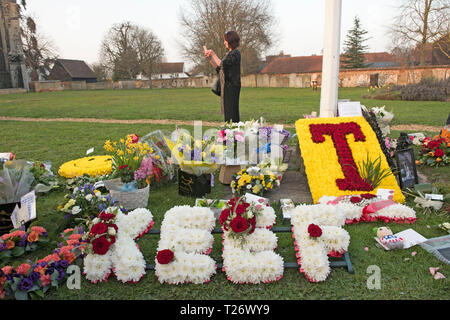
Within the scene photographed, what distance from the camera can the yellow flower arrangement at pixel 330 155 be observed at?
4430 millimetres

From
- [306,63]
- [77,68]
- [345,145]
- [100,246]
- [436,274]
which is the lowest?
[436,274]

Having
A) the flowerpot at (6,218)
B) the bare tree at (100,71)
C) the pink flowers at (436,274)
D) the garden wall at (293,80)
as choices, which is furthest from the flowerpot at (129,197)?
the bare tree at (100,71)

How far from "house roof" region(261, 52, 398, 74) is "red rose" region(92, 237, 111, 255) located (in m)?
50.7

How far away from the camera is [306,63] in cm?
5184

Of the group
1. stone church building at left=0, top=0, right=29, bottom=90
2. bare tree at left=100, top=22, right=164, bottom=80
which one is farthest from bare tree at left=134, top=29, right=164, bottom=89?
stone church building at left=0, top=0, right=29, bottom=90

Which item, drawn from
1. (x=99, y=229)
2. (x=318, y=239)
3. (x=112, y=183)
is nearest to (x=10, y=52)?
(x=112, y=183)

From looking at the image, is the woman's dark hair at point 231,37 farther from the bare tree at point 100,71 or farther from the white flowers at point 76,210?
the bare tree at point 100,71

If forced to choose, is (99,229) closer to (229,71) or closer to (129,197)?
A: (129,197)

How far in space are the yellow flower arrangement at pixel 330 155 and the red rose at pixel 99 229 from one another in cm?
264

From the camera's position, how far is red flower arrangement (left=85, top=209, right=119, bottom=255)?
2.74 meters

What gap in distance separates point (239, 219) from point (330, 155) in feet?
8.27

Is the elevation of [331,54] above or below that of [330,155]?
above

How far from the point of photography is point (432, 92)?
19.4 m

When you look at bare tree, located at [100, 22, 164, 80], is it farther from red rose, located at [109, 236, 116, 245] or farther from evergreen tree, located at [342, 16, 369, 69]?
red rose, located at [109, 236, 116, 245]
